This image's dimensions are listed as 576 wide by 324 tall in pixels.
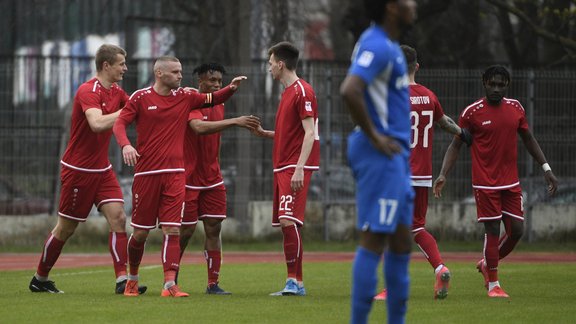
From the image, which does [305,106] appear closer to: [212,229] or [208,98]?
[208,98]

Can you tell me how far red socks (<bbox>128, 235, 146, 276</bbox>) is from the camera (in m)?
11.8

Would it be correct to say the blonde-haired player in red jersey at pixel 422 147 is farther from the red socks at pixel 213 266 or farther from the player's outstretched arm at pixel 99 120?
the player's outstretched arm at pixel 99 120

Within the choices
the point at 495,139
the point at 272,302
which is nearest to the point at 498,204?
the point at 495,139

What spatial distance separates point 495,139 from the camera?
12.3m

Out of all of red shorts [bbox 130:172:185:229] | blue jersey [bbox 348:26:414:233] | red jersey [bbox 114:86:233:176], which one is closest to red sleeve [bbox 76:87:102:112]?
red jersey [bbox 114:86:233:176]

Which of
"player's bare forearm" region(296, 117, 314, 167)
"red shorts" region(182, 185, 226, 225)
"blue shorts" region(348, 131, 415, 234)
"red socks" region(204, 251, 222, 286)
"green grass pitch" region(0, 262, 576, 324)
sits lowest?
"green grass pitch" region(0, 262, 576, 324)

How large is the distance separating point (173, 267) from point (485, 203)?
3.07 metres

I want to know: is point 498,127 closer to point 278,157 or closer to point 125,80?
point 278,157

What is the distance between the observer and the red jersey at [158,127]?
11.5 m

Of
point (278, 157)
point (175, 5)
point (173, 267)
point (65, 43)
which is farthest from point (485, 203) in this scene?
point (65, 43)

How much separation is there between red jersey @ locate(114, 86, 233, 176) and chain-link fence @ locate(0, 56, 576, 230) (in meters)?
10.6

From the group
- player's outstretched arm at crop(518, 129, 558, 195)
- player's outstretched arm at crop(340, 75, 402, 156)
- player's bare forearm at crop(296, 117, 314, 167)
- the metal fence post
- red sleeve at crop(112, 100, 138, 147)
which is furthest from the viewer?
the metal fence post

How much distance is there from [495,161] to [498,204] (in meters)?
0.42

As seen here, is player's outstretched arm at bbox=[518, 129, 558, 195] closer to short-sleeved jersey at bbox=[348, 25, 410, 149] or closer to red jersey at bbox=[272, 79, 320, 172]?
red jersey at bbox=[272, 79, 320, 172]
